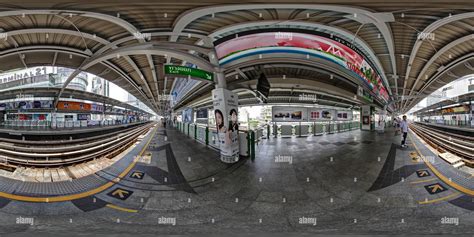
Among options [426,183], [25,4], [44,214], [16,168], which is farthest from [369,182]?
[16,168]

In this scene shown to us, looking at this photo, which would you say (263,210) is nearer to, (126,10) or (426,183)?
(426,183)

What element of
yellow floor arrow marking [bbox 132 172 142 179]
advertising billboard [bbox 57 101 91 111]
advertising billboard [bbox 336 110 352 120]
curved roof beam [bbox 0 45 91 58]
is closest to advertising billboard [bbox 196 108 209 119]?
advertising billboard [bbox 57 101 91 111]

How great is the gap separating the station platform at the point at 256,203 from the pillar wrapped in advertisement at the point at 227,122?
883 millimetres

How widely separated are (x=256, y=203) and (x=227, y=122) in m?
2.18

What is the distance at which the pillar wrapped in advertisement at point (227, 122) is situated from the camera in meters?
3.81

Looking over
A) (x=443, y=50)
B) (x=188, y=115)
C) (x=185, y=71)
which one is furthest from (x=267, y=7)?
(x=188, y=115)

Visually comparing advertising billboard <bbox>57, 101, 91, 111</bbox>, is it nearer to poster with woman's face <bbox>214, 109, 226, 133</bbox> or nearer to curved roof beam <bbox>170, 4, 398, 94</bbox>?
poster with woman's face <bbox>214, 109, 226, 133</bbox>

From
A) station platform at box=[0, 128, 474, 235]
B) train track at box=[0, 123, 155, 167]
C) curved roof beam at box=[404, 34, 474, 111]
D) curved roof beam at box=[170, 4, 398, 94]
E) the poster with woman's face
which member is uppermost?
curved roof beam at box=[404, 34, 474, 111]

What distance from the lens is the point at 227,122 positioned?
4023 millimetres

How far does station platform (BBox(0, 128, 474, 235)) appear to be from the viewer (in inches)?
72.5

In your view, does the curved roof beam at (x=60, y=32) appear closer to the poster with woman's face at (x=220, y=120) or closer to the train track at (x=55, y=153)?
the train track at (x=55, y=153)

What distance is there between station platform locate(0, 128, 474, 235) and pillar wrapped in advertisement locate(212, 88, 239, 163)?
2.90ft

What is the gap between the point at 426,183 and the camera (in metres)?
2.63

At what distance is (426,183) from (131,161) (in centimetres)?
475
